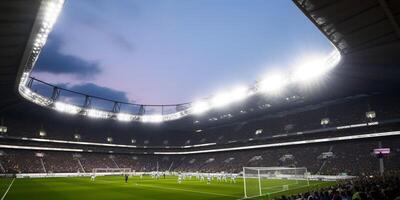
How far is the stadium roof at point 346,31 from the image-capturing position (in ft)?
61.3

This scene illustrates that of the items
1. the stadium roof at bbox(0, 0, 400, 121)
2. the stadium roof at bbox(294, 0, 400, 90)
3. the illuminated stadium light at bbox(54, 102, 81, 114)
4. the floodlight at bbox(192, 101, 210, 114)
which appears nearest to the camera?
the stadium roof at bbox(0, 0, 400, 121)

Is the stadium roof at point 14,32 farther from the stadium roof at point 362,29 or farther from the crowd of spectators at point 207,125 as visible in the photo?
the crowd of spectators at point 207,125

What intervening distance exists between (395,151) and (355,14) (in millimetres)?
33067

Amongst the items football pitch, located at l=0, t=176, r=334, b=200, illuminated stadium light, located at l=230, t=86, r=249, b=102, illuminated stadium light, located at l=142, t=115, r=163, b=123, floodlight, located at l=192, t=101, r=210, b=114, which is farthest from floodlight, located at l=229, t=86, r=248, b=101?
illuminated stadium light, located at l=142, t=115, r=163, b=123

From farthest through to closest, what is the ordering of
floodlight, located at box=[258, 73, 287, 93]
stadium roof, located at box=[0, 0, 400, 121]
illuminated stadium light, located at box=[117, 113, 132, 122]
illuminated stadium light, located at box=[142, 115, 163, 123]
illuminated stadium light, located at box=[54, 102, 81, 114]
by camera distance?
illuminated stadium light, located at box=[142, 115, 163, 123] < illuminated stadium light, located at box=[117, 113, 132, 122] < illuminated stadium light, located at box=[54, 102, 81, 114] < floodlight, located at box=[258, 73, 287, 93] < stadium roof, located at box=[0, 0, 400, 121]

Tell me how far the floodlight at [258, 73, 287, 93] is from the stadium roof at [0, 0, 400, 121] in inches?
439

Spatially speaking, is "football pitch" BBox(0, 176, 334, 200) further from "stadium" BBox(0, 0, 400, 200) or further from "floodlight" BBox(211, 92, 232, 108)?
"floodlight" BBox(211, 92, 232, 108)

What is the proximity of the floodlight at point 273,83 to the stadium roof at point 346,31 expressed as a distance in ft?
36.6

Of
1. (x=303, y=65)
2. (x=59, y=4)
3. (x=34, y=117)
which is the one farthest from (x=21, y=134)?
(x=303, y=65)

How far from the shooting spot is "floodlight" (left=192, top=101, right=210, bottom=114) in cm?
6375

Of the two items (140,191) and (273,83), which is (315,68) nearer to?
(273,83)

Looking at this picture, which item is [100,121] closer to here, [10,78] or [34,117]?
[34,117]

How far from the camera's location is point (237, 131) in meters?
78.2

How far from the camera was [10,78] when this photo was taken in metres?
32.7
